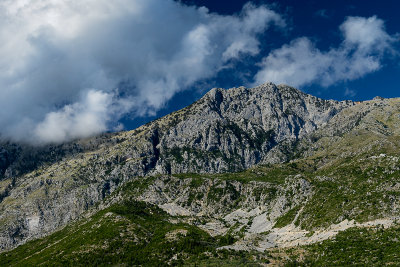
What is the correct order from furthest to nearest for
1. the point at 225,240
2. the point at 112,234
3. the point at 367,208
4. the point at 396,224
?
the point at 112,234
the point at 225,240
the point at 367,208
the point at 396,224

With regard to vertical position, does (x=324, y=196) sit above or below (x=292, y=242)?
above

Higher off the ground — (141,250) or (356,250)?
(141,250)

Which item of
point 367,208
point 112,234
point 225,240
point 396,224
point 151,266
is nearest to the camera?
point 396,224

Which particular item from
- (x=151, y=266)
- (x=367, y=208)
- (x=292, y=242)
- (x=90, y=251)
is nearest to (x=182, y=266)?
(x=151, y=266)

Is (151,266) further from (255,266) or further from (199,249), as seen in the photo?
(255,266)

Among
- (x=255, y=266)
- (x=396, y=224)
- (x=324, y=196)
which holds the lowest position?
(x=255, y=266)

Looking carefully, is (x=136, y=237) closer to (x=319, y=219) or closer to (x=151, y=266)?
(x=151, y=266)

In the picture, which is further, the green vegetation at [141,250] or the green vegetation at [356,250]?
the green vegetation at [141,250]

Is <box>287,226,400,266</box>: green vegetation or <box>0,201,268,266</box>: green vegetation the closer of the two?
<box>287,226,400,266</box>: green vegetation

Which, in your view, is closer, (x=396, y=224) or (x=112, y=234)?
(x=396, y=224)

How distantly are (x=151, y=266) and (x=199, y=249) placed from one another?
883 inches

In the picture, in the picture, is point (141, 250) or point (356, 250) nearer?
point (356, 250)

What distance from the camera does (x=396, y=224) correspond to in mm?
110188

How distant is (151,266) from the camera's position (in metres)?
141
